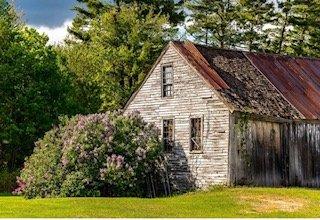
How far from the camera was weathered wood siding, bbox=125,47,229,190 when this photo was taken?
3850cm

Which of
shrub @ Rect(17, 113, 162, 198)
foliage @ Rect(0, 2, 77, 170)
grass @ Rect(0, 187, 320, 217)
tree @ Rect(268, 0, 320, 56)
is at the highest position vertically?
tree @ Rect(268, 0, 320, 56)

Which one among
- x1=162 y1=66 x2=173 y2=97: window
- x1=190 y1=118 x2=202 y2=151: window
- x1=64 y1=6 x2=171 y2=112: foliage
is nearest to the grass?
x1=190 y1=118 x2=202 y2=151: window

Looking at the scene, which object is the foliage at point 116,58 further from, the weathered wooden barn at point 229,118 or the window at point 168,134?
the window at point 168,134

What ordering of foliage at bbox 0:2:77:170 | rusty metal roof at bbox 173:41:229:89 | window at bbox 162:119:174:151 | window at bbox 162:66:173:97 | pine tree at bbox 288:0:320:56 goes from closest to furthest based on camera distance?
rusty metal roof at bbox 173:41:229:89 → window at bbox 162:119:174:151 → window at bbox 162:66:173:97 → foliage at bbox 0:2:77:170 → pine tree at bbox 288:0:320:56

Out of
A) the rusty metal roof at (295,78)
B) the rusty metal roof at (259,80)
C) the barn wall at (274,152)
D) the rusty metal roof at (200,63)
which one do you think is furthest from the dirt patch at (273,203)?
the rusty metal roof at (295,78)

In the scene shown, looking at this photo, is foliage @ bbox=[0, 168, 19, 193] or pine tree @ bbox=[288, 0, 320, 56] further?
pine tree @ bbox=[288, 0, 320, 56]

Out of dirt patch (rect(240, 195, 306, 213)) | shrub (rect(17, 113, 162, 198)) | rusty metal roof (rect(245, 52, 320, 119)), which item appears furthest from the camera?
rusty metal roof (rect(245, 52, 320, 119))

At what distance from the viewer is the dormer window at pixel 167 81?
4184 centimetres

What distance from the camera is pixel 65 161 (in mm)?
36938

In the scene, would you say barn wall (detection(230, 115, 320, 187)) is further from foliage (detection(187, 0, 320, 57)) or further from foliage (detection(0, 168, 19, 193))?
foliage (detection(187, 0, 320, 57))

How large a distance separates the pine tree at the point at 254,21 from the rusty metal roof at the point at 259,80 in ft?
84.2

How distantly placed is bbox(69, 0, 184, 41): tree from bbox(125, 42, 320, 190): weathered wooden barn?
2401cm

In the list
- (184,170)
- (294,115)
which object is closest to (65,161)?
(184,170)

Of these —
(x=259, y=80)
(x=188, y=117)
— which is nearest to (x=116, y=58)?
(x=259, y=80)
